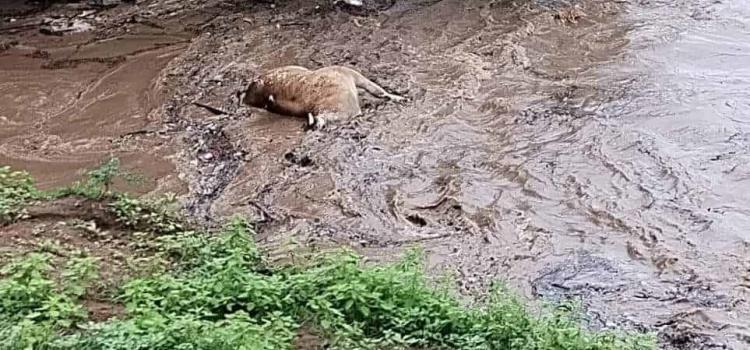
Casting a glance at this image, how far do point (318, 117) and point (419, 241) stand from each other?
249 centimetres

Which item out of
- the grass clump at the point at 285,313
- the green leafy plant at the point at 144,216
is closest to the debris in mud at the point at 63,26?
the green leafy plant at the point at 144,216

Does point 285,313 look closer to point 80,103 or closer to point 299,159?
point 299,159

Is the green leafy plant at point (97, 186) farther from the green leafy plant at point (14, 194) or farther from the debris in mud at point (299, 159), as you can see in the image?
the debris in mud at point (299, 159)

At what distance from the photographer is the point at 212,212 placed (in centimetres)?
709

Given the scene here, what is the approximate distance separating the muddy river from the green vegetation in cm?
100

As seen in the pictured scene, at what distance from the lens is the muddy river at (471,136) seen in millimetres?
6375

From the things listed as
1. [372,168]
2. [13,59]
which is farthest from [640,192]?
[13,59]

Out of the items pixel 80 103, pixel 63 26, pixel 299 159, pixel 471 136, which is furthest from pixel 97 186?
pixel 63 26

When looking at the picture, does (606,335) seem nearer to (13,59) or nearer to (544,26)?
(544,26)

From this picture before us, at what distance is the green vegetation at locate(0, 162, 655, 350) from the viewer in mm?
4176

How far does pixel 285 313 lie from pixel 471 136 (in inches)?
159

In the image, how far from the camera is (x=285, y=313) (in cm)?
480

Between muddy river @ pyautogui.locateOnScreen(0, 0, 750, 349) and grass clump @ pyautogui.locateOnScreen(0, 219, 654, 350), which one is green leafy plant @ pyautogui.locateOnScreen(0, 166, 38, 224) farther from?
grass clump @ pyautogui.locateOnScreen(0, 219, 654, 350)

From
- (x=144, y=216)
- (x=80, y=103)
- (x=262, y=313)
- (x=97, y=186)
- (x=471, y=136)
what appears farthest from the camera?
(x=80, y=103)
